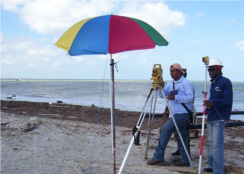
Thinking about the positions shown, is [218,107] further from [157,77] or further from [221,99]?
[157,77]

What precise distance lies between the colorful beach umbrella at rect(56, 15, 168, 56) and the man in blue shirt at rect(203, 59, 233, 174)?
1371mm

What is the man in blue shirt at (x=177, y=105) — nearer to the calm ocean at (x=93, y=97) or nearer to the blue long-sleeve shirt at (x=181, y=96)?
the blue long-sleeve shirt at (x=181, y=96)

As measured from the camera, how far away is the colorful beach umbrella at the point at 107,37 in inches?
140

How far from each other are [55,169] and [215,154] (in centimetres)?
303

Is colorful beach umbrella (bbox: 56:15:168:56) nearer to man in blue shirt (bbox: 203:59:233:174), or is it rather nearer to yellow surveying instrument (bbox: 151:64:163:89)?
yellow surveying instrument (bbox: 151:64:163:89)

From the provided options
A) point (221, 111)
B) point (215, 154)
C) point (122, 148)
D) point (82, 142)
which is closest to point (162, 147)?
point (215, 154)

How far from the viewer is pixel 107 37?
11.8 feet

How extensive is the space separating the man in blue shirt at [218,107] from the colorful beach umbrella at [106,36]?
137 centimetres

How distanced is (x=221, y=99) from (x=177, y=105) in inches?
35.0

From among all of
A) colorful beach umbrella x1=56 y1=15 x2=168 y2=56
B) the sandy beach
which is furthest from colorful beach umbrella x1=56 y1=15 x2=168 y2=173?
the sandy beach

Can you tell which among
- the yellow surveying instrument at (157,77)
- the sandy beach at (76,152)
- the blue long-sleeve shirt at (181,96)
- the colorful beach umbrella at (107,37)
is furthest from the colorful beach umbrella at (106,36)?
the sandy beach at (76,152)

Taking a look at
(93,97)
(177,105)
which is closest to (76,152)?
(177,105)

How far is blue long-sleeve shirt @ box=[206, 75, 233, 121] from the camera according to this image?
452cm

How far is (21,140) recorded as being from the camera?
23.8ft
